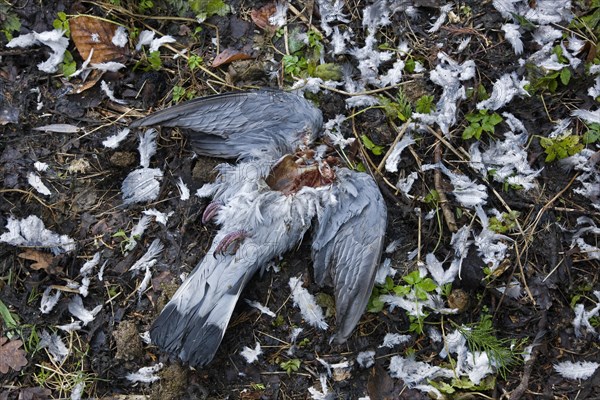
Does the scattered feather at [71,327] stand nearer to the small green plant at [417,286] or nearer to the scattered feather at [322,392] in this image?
the scattered feather at [322,392]

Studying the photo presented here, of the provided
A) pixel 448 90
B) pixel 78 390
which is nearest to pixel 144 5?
pixel 448 90

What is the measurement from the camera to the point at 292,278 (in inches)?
118

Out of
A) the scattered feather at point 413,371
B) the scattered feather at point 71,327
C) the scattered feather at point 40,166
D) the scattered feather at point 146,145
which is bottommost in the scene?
the scattered feather at point 413,371

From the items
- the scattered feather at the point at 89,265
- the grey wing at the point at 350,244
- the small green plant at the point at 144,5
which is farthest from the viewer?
the small green plant at the point at 144,5

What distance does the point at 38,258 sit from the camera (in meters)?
3.07

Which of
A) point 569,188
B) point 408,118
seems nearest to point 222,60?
point 408,118

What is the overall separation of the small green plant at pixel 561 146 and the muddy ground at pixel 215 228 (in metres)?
0.05

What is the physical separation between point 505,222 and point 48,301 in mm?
2130

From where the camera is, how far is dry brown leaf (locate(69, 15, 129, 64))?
3.17 m

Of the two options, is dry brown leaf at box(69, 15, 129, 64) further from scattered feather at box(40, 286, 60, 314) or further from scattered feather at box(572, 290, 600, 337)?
scattered feather at box(572, 290, 600, 337)

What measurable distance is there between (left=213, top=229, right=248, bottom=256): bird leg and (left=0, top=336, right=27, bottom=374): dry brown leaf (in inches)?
40.4

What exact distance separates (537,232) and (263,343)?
52.8 inches

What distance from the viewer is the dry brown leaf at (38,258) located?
3.07m

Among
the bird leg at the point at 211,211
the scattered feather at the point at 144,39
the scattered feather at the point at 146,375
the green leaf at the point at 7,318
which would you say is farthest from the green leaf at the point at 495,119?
the green leaf at the point at 7,318
